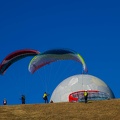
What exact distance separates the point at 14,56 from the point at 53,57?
14.3ft

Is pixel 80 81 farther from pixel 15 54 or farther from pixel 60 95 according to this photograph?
pixel 15 54

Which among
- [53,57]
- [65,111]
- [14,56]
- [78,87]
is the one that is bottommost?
[65,111]

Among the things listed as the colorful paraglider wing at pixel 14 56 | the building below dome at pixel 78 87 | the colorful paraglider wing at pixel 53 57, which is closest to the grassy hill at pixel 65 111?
the colorful paraglider wing at pixel 53 57

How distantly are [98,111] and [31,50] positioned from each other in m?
13.6

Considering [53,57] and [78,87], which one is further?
[78,87]

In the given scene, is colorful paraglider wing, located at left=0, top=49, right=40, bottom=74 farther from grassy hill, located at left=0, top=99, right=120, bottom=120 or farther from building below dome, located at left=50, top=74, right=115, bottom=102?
grassy hill, located at left=0, top=99, right=120, bottom=120

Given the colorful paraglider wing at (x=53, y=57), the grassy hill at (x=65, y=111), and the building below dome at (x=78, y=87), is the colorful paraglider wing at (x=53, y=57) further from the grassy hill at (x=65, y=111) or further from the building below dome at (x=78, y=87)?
the grassy hill at (x=65, y=111)

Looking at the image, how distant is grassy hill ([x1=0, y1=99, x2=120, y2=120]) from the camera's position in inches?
1329

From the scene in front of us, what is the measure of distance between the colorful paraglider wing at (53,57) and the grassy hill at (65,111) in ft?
20.0

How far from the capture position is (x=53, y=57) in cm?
4425

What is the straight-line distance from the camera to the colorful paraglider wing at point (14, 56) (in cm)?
4584

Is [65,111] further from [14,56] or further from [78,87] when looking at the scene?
[78,87]

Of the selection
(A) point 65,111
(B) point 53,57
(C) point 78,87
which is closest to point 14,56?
(B) point 53,57

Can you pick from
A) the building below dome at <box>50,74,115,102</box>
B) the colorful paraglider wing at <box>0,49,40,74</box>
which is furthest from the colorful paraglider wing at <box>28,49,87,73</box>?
the building below dome at <box>50,74,115,102</box>
